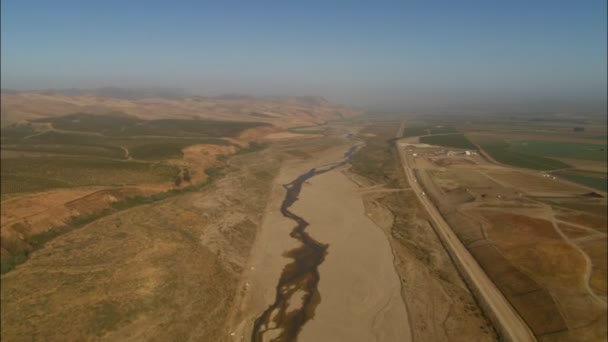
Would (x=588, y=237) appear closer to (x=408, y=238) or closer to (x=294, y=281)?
(x=408, y=238)

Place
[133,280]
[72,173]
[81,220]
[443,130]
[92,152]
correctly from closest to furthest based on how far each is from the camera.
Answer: [133,280], [81,220], [72,173], [92,152], [443,130]

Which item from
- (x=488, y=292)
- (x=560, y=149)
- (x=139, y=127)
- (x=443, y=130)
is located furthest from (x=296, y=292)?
(x=443, y=130)

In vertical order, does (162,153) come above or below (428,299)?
above

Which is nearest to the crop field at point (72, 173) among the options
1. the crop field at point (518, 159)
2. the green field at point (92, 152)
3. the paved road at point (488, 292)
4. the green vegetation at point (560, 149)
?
the green field at point (92, 152)

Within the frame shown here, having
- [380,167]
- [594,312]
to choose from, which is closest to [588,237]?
[594,312]

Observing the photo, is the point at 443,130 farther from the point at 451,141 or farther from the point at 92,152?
the point at 92,152

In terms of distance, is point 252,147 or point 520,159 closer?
point 520,159

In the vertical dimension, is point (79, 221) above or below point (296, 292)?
above
